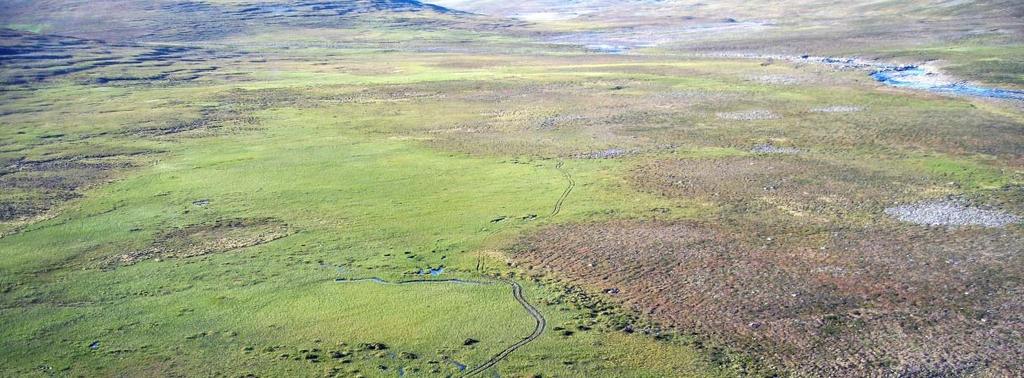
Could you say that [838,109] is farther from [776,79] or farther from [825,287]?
[825,287]

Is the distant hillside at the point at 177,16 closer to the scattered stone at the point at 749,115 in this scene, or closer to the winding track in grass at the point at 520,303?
the scattered stone at the point at 749,115

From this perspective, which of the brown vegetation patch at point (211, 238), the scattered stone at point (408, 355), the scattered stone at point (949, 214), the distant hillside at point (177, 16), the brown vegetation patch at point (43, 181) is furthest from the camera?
the distant hillside at point (177, 16)

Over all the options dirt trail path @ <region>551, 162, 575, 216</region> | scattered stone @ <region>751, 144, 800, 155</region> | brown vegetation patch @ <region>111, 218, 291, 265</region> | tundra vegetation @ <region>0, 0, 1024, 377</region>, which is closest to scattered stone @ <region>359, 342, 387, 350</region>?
tundra vegetation @ <region>0, 0, 1024, 377</region>

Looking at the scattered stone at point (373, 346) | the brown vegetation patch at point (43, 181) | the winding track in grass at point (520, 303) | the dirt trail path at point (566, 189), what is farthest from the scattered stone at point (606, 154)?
the scattered stone at point (373, 346)

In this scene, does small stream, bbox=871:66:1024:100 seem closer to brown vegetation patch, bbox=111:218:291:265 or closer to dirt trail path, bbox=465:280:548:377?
dirt trail path, bbox=465:280:548:377

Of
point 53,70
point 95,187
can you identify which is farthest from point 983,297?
point 53,70

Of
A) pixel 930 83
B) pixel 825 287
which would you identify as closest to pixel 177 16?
pixel 930 83

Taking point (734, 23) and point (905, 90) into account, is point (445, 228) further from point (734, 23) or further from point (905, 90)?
point (734, 23)

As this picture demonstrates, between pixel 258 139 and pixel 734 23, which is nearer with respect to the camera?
pixel 258 139
